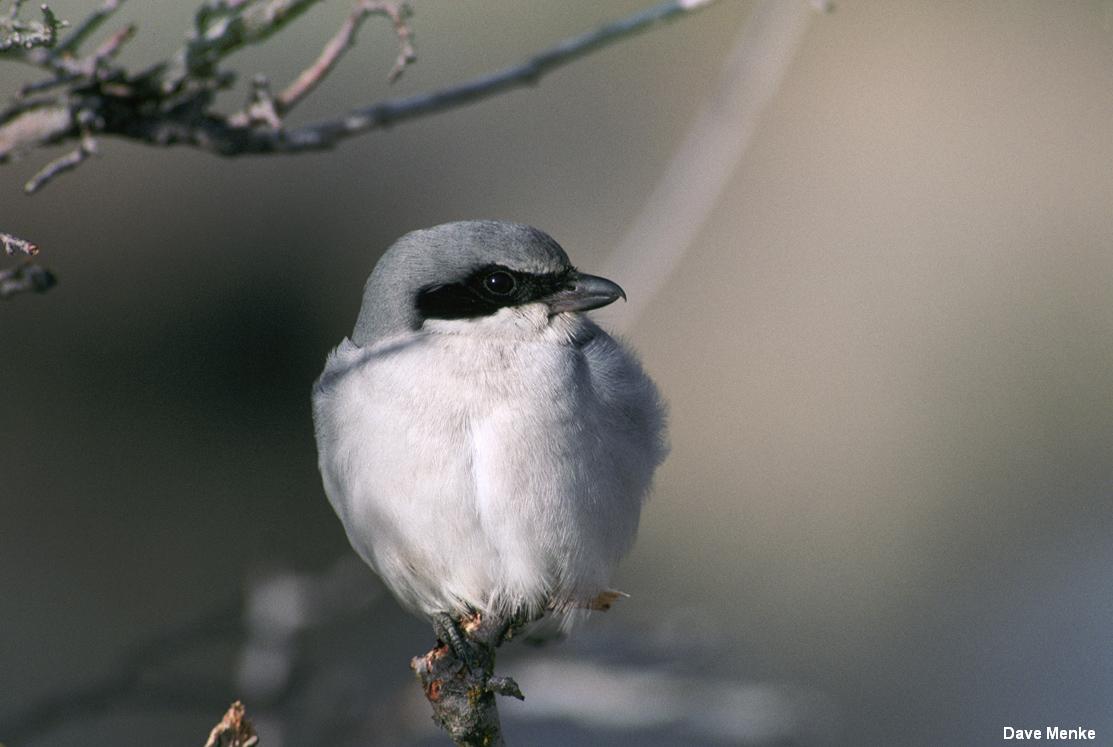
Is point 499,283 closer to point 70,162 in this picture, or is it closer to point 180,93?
point 180,93

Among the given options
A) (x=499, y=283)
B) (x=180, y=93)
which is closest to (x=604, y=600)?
(x=499, y=283)

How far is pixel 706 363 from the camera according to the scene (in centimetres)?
744

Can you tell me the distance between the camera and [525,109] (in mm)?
7750

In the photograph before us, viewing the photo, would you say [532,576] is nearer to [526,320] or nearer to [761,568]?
[526,320]

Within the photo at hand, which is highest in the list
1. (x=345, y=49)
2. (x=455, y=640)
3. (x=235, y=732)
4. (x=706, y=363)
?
(x=706, y=363)

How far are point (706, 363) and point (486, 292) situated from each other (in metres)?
4.13

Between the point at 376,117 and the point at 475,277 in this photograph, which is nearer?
the point at 376,117

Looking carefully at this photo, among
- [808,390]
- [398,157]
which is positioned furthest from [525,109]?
[808,390]

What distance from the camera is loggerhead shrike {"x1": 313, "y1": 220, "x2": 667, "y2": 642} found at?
322 centimetres

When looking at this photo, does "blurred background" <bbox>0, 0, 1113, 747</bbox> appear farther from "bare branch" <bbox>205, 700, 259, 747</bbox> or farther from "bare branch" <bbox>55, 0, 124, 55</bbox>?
"bare branch" <bbox>55, 0, 124, 55</bbox>

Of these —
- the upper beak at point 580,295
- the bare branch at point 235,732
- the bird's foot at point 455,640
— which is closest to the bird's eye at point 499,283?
the upper beak at point 580,295

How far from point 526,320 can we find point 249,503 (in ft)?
9.29

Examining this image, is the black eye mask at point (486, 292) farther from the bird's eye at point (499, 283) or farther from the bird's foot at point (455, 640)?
the bird's foot at point (455, 640)

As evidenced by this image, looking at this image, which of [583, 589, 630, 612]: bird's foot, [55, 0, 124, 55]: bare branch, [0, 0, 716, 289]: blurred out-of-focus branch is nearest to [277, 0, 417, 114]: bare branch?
[0, 0, 716, 289]: blurred out-of-focus branch
